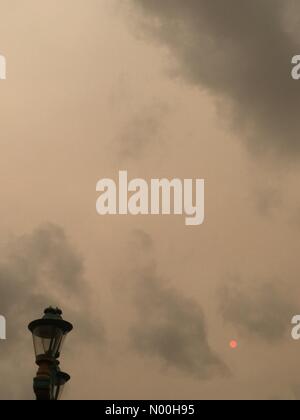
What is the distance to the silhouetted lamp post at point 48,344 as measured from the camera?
41.0ft

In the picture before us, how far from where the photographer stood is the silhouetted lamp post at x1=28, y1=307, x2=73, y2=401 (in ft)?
41.0

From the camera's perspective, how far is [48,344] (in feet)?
42.1
